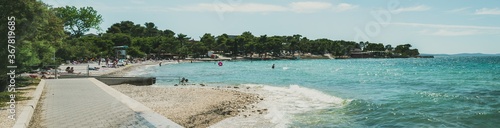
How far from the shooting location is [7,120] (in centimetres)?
1067

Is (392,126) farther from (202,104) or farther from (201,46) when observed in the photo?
(201,46)

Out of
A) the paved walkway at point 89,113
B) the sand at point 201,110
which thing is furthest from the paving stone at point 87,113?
the sand at point 201,110

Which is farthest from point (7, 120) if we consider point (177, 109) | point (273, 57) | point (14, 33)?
point (273, 57)

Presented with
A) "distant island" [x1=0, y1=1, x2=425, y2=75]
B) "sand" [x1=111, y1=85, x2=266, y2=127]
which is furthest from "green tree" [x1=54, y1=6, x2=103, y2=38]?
"sand" [x1=111, y1=85, x2=266, y2=127]

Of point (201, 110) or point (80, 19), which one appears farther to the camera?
point (80, 19)

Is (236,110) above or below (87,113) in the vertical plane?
below

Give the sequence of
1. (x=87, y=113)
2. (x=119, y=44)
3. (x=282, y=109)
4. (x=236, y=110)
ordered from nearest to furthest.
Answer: (x=87, y=113) < (x=236, y=110) < (x=282, y=109) < (x=119, y=44)

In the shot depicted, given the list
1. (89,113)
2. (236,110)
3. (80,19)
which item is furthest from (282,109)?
(80,19)

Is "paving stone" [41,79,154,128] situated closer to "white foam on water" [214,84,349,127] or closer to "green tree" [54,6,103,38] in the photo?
"white foam on water" [214,84,349,127]

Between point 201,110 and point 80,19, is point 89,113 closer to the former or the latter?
point 201,110

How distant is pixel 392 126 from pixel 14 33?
14109 millimetres

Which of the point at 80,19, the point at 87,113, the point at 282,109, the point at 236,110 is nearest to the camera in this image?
the point at 87,113

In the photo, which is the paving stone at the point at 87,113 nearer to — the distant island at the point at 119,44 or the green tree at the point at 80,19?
the distant island at the point at 119,44

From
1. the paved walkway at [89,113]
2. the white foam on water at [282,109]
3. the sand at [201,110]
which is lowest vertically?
the white foam on water at [282,109]
